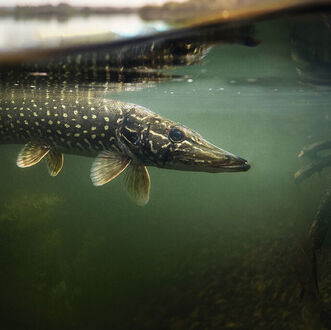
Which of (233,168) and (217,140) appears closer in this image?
(233,168)

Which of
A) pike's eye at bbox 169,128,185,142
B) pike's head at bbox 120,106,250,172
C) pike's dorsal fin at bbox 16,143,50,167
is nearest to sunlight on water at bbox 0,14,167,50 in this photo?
pike's head at bbox 120,106,250,172

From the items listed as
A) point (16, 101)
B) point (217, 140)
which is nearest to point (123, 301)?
point (16, 101)

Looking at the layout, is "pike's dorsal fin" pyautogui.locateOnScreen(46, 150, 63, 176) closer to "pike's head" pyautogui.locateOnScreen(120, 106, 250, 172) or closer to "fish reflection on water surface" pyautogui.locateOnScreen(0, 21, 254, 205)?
"fish reflection on water surface" pyautogui.locateOnScreen(0, 21, 254, 205)

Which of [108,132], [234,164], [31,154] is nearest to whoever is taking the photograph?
[234,164]

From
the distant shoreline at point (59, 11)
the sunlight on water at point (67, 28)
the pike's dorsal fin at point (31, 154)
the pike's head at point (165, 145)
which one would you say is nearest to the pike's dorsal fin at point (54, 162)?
the pike's dorsal fin at point (31, 154)

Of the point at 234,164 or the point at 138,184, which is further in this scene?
the point at 138,184

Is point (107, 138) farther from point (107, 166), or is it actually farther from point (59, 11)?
point (59, 11)

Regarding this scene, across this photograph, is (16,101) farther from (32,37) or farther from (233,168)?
(233,168)

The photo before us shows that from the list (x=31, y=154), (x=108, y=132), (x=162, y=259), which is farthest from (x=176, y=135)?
(x=162, y=259)
